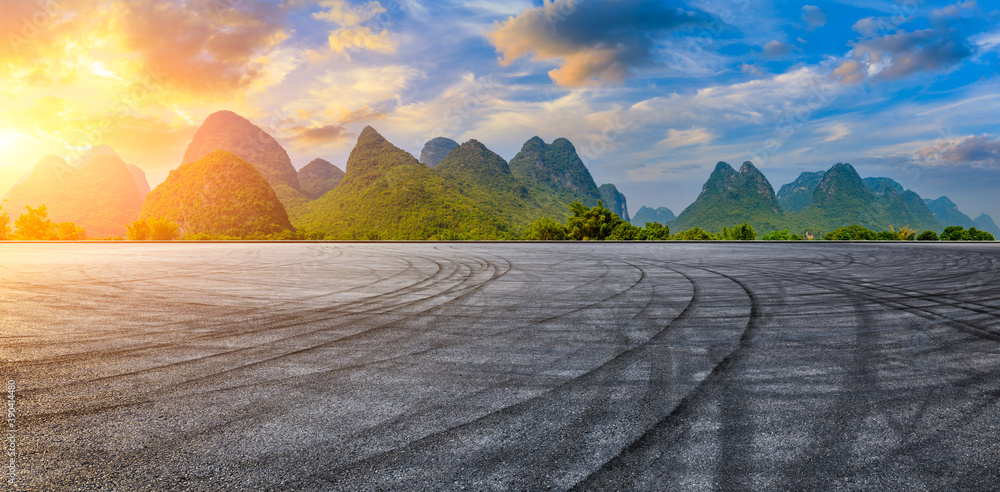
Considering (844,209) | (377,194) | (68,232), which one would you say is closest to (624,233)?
(68,232)

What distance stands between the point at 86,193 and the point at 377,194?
4501 inches

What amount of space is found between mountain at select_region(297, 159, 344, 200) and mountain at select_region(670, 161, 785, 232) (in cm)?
12716

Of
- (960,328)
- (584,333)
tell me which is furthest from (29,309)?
(960,328)

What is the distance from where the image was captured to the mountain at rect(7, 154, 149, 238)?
129 meters

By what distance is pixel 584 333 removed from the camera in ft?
18.5

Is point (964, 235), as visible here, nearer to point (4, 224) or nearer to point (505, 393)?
point (505, 393)

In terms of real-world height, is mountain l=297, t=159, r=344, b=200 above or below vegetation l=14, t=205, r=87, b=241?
above

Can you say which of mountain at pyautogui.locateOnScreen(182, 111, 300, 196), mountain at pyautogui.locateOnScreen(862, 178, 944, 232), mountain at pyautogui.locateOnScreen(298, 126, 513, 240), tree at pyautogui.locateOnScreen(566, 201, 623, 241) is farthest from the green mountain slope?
mountain at pyautogui.locateOnScreen(862, 178, 944, 232)

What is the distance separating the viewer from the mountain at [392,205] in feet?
253

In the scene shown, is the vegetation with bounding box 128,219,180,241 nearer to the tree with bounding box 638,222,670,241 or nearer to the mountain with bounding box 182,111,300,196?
the tree with bounding box 638,222,670,241

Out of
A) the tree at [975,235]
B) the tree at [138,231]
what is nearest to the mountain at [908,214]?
the tree at [975,235]

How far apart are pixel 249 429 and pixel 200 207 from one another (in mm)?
103247

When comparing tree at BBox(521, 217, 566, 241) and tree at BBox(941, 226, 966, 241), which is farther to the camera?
tree at BBox(521, 217, 566, 241)

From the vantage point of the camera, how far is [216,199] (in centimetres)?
8850
